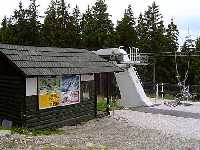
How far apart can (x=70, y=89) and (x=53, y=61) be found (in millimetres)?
1679

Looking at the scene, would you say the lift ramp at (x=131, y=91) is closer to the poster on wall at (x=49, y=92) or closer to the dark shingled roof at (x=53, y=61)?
the dark shingled roof at (x=53, y=61)

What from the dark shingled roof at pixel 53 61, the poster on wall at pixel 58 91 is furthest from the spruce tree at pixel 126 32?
the poster on wall at pixel 58 91

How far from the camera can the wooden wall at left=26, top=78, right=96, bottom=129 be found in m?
17.0

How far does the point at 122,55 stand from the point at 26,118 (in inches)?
488

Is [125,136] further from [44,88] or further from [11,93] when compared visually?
[11,93]

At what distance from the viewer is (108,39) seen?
4753 centimetres

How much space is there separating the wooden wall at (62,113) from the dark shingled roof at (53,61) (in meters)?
1.13

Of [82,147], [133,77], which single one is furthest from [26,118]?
[133,77]

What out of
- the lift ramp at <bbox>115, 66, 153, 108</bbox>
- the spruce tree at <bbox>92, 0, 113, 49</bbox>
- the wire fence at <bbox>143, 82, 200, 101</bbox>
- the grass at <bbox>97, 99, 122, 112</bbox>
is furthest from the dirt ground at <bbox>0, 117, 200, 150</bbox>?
the spruce tree at <bbox>92, 0, 113, 49</bbox>

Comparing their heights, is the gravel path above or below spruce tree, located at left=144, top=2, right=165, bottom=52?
below

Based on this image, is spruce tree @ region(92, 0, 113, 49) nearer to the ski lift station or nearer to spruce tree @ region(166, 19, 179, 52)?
spruce tree @ region(166, 19, 179, 52)

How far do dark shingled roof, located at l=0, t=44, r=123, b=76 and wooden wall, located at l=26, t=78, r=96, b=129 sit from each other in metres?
1.13

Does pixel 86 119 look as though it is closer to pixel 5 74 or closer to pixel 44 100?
pixel 44 100

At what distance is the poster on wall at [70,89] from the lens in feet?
62.5
